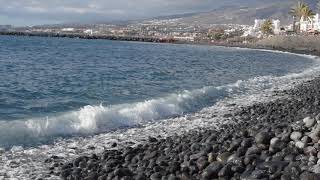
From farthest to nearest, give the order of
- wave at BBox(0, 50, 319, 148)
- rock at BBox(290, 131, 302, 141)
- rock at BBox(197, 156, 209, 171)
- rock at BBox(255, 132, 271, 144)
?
wave at BBox(0, 50, 319, 148)
rock at BBox(255, 132, 271, 144)
rock at BBox(290, 131, 302, 141)
rock at BBox(197, 156, 209, 171)

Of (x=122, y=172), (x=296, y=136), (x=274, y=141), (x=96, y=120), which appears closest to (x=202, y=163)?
(x=122, y=172)

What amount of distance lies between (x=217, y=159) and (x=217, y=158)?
0.08ft

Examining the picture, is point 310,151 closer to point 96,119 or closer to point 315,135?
point 315,135

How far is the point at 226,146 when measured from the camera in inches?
448

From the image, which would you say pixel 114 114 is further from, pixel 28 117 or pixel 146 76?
pixel 146 76

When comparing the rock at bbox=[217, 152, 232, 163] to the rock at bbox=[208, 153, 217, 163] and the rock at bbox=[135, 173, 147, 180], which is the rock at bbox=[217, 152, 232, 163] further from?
the rock at bbox=[135, 173, 147, 180]

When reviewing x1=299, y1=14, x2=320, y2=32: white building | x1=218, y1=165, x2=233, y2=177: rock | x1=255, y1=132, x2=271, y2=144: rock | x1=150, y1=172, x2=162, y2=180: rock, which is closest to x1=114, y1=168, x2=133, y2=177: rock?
x1=150, y1=172, x2=162, y2=180: rock

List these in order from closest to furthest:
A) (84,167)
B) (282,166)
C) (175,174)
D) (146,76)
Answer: (282,166) < (175,174) < (84,167) < (146,76)

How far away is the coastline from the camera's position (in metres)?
9.30

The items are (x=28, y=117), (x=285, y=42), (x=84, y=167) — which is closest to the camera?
(x=84, y=167)

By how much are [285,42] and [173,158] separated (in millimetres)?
105868

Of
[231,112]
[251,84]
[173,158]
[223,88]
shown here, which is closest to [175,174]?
[173,158]

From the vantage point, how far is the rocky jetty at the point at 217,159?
30.5 feet

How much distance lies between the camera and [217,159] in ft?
34.4
